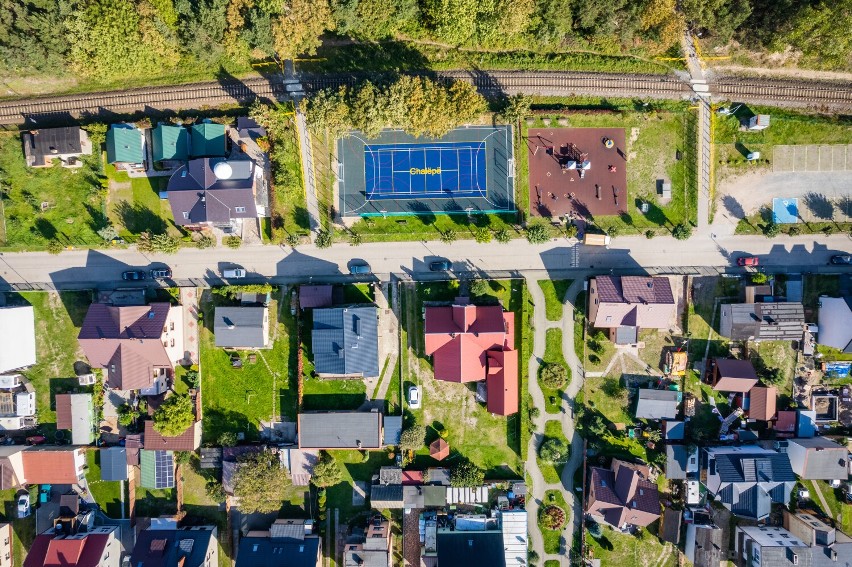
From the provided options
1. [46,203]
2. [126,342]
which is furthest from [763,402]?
[46,203]

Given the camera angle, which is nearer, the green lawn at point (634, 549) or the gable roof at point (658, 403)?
the gable roof at point (658, 403)

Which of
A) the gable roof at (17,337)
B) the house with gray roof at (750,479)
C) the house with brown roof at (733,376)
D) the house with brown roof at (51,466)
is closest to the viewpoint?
Answer: the house with gray roof at (750,479)

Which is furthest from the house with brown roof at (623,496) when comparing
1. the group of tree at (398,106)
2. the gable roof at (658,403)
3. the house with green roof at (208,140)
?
the house with green roof at (208,140)

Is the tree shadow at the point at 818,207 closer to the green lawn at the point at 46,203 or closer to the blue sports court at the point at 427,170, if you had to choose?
the blue sports court at the point at 427,170

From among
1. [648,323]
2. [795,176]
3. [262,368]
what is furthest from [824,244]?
[262,368]

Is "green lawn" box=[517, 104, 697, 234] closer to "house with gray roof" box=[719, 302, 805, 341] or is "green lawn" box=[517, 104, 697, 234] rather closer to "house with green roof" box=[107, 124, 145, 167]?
"house with gray roof" box=[719, 302, 805, 341]

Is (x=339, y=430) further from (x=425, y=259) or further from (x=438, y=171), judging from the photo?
(x=438, y=171)

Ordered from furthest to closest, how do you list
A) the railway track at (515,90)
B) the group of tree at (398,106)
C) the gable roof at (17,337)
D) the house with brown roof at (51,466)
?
the railway track at (515,90), the house with brown roof at (51,466), the gable roof at (17,337), the group of tree at (398,106)
